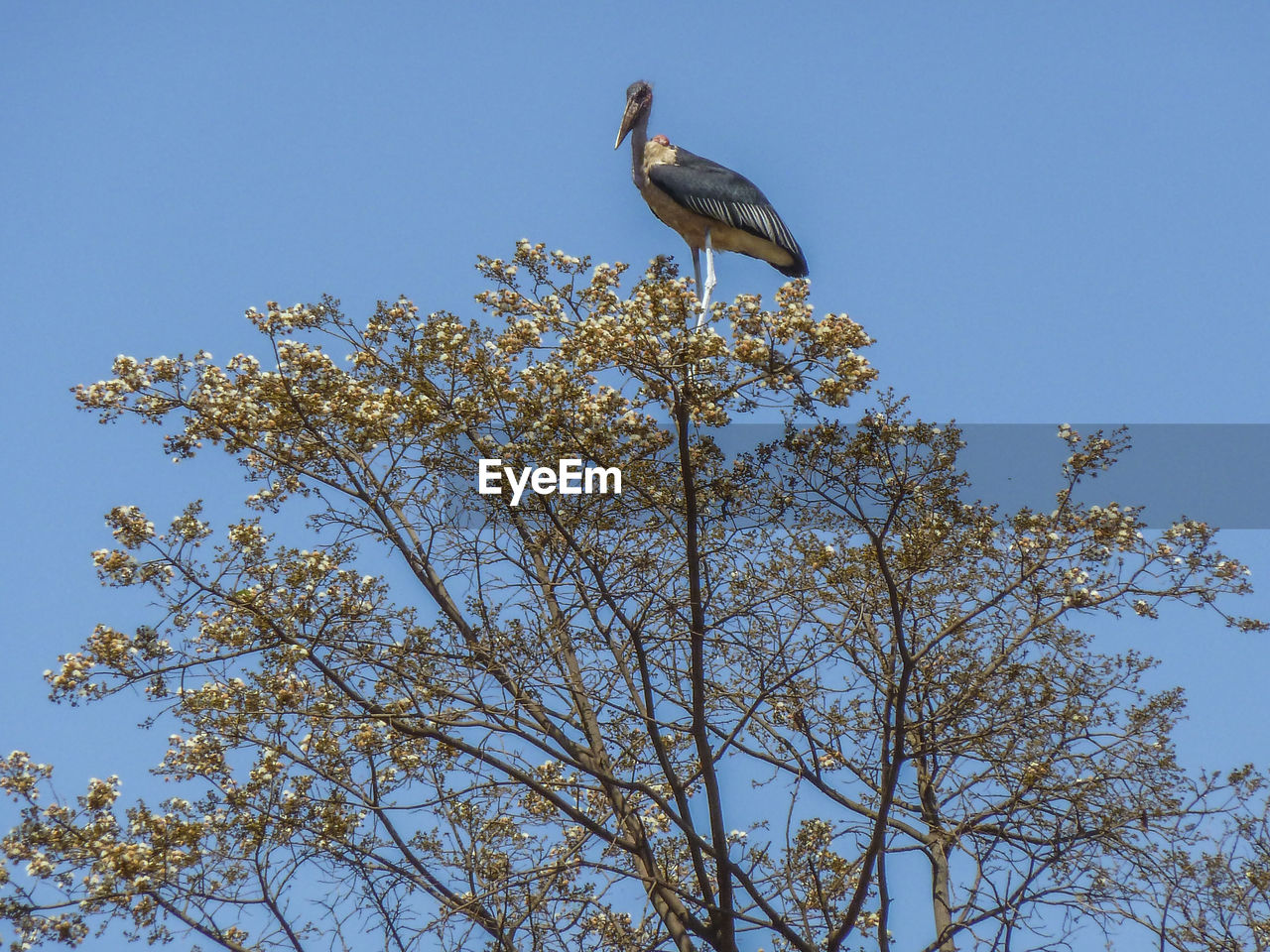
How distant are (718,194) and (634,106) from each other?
A: 1408 millimetres

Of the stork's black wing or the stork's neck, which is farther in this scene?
the stork's neck

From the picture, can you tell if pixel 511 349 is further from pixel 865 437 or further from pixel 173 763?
pixel 173 763

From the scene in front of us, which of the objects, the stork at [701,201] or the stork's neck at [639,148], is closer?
the stork at [701,201]

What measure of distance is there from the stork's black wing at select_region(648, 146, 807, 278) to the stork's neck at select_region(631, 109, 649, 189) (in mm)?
173

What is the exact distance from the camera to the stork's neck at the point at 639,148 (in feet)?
48.5

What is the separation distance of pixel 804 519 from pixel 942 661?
6.15 ft

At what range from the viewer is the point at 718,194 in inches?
567

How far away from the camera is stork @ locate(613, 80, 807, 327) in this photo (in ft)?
47.2

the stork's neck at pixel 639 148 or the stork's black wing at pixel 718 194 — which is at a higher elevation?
the stork's neck at pixel 639 148

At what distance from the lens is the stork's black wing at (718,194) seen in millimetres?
14336

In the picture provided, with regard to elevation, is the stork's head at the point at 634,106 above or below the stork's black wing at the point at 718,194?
above

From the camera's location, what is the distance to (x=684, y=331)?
9.04 meters

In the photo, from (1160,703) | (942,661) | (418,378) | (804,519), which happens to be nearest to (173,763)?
(418,378)

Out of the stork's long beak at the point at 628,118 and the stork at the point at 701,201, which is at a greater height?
the stork's long beak at the point at 628,118
